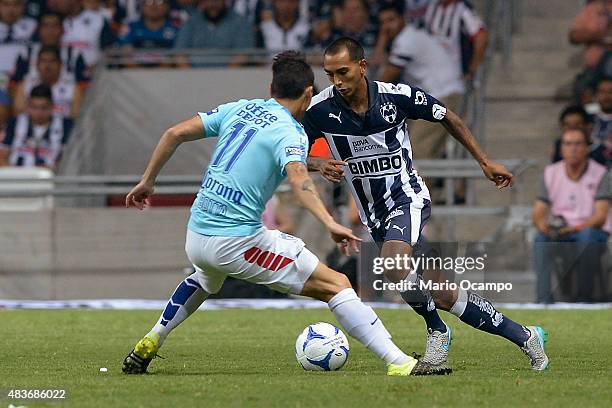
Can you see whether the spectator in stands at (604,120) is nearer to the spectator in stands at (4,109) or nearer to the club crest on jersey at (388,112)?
the club crest on jersey at (388,112)

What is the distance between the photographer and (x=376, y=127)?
9.27 m

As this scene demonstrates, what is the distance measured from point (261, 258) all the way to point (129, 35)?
1244cm

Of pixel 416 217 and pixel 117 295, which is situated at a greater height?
pixel 416 217

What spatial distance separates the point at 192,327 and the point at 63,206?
560 centimetres

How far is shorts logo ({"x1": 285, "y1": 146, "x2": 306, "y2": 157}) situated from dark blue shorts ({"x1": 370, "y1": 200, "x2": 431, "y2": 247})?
58.5 inches

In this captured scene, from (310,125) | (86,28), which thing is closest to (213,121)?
(310,125)

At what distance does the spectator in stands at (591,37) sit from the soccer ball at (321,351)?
32.4ft

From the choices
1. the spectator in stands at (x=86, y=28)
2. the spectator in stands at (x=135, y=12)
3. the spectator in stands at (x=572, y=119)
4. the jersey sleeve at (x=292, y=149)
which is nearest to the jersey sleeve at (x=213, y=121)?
the jersey sleeve at (x=292, y=149)

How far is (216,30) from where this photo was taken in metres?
19.7

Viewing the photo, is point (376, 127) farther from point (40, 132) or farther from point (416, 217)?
point (40, 132)

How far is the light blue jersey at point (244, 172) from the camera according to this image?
8117mm

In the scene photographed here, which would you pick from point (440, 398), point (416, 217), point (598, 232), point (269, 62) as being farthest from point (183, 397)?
point (269, 62)

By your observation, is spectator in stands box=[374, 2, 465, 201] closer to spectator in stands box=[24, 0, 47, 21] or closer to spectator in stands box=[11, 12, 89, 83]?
spectator in stands box=[11, 12, 89, 83]

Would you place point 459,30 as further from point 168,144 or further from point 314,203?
point 314,203
